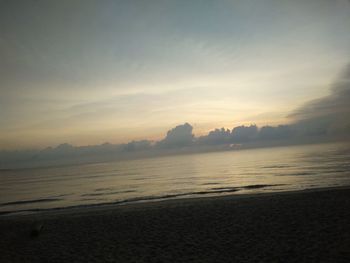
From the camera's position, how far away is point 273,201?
21.6m

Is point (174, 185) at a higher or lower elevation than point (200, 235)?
lower

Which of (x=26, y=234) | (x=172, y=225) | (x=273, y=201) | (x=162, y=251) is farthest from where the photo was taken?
(x=273, y=201)

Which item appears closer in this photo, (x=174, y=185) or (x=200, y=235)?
(x=200, y=235)

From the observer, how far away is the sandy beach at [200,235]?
10.9 m

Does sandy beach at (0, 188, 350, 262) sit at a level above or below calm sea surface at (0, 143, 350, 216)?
above

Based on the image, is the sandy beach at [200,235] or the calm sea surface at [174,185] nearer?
the sandy beach at [200,235]

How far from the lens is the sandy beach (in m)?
10.9

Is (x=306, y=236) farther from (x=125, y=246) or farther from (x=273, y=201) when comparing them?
(x=273, y=201)

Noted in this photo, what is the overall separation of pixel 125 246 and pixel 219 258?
15.1ft

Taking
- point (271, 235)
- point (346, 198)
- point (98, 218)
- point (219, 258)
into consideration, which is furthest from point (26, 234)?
point (346, 198)

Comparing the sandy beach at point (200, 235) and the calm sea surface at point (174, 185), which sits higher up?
the sandy beach at point (200, 235)

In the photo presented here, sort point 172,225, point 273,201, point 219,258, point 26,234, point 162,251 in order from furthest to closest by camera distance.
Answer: point 273,201
point 26,234
point 172,225
point 162,251
point 219,258

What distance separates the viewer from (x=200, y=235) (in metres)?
13.8

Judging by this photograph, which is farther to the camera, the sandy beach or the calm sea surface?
the calm sea surface
